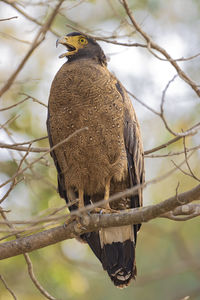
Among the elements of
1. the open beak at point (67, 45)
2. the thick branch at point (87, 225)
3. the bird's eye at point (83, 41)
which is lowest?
the thick branch at point (87, 225)

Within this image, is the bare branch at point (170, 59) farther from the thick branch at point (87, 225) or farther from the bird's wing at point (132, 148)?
the thick branch at point (87, 225)

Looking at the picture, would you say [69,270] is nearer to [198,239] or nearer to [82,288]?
[82,288]

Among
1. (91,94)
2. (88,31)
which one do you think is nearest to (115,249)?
(91,94)

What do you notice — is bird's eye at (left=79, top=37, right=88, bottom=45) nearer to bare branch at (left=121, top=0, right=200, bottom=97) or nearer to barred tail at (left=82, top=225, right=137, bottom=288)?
bare branch at (left=121, top=0, right=200, bottom=97)

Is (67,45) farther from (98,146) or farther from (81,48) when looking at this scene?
(98,146)

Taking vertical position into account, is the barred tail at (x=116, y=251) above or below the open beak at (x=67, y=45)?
below

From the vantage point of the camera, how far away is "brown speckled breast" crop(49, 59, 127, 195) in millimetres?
4680

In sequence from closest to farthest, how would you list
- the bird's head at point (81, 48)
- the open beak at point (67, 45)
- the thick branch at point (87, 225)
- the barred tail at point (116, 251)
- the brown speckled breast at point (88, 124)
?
1. the thick branch at point (87, 225)
2. the brown speckled breast at point (88, 124)
3. the barred tail at point (116, 251)
4. the open beak at point (67, 45)
5. the bird's head at point (81, 48)

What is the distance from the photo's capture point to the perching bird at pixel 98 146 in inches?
185

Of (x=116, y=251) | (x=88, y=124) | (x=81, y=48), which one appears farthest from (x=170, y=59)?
(x=116, y=251)

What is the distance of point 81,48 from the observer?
536 cm

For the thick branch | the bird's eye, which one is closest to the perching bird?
the bird's eye

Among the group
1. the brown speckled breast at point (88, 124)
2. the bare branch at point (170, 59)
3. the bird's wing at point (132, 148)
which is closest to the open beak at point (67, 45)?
the brown speckled breast at point (88, 124)

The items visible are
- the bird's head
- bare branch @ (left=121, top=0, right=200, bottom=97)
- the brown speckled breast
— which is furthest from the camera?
the bird's head
